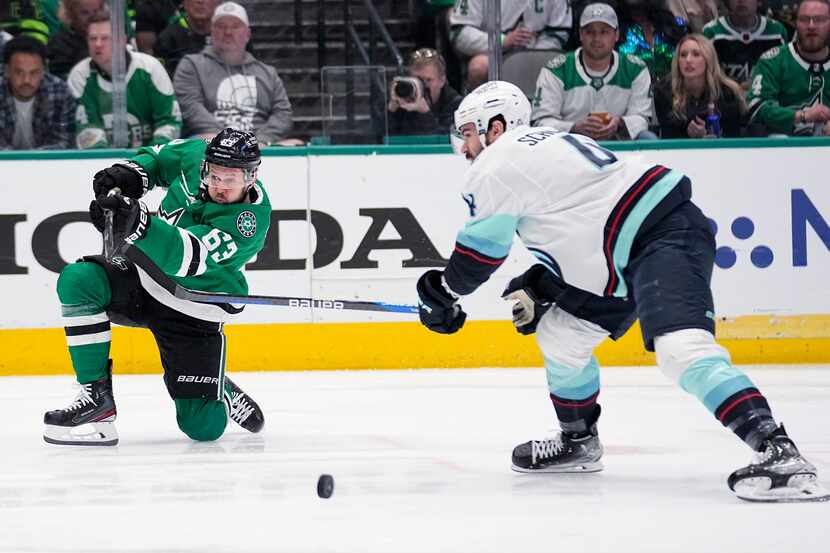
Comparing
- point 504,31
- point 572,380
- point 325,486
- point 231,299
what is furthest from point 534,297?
point 504,31

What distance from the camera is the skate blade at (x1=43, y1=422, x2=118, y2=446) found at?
379cm

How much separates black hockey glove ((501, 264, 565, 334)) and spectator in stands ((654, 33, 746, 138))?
8.21ft

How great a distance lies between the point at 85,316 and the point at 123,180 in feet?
1.37

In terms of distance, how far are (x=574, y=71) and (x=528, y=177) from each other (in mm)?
2809

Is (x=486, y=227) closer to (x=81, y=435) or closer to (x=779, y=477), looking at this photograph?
(x=779, y=477)

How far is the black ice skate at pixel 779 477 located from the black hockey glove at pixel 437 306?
0.77 metres

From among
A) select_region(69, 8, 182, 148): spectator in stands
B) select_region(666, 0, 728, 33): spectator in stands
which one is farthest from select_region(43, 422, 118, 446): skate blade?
select_region(666, 0, 728, 33): spectator in stands

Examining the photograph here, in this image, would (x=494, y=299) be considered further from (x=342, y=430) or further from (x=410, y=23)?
(x=342, y=430)

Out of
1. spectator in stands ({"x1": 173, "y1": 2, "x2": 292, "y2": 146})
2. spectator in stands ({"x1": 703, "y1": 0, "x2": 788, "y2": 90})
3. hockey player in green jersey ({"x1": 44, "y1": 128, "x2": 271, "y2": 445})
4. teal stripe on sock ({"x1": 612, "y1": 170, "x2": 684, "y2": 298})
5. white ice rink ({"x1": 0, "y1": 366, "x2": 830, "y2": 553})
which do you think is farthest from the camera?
spectator in stands ({"x1": 703, "y1": 0, "x2": 788, "y2": 90})

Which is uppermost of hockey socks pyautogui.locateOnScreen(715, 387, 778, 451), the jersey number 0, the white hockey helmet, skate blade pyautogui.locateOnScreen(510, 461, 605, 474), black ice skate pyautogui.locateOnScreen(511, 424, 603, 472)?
the white hockey helmet

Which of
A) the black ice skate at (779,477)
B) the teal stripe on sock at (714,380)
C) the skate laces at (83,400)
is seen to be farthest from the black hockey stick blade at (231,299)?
the black ice skate at (779,477)

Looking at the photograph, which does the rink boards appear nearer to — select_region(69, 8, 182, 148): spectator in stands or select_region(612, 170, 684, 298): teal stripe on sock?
select_region(69, 8, 182, 148): spectator in stands

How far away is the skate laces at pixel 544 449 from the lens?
3.40 metres

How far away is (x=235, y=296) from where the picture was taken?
3.79 meters
